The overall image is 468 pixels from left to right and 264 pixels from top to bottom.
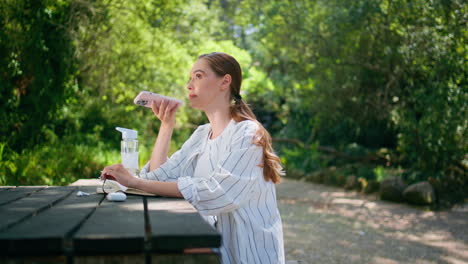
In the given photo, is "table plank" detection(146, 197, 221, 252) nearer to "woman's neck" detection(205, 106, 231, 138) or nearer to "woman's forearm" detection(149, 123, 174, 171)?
"woman's neck" detection(205, 106, 231, 138)

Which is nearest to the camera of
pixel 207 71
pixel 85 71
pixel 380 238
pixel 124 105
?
pixel 207 71

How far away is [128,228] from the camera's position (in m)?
1.34

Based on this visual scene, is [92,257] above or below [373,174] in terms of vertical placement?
above

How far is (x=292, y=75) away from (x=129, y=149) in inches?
395

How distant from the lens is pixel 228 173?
194cm

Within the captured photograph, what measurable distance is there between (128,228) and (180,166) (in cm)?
122

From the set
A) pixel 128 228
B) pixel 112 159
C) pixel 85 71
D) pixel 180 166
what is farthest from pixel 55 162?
pixel 128 228

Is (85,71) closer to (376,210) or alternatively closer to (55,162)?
(55,162)

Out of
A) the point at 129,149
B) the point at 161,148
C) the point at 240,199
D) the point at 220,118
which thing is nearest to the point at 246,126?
the point at 220,118

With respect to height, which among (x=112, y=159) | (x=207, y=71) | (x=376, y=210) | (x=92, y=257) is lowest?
(x=376, y=210)

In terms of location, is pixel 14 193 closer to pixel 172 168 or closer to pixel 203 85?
pixel 172 168

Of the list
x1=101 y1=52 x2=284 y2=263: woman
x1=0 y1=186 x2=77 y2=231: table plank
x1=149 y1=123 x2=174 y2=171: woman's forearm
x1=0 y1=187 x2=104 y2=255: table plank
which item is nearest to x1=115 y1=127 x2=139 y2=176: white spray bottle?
x1=101 y1=52 x2=284 y2=263: woman

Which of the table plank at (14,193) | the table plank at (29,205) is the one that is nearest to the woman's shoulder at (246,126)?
the table plank at (29,205)

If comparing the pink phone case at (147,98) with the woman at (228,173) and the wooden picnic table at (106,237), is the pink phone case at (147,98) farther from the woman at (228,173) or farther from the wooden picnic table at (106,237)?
the wooden picnic table at (106,237)
